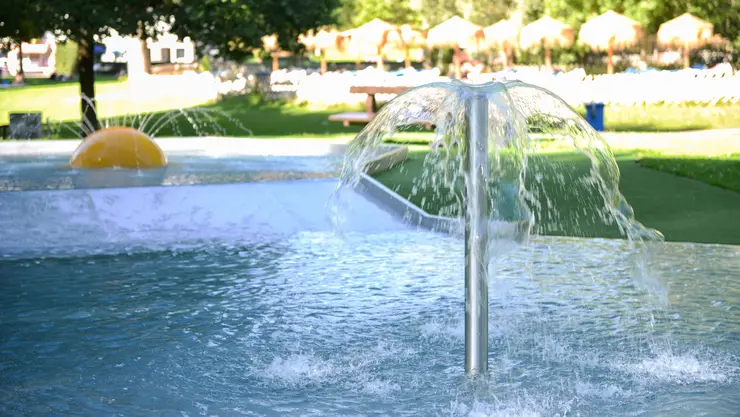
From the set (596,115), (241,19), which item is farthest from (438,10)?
(596,115)

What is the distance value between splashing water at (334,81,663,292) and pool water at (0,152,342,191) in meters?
1.55

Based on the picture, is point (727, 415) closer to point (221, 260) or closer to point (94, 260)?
point (221, 260)

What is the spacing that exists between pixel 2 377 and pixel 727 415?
3617 millimetres

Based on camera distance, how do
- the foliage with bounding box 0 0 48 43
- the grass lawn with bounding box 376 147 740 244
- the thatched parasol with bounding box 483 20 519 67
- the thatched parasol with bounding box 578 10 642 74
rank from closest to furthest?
the grass lawn with bounding box 376 147 740 244 < the foliage with bounding box 0 0 48 43 < the thatched parasol with bounding box 578 10 642 74 < the thatched parasol with bounding box 483 20 519 67

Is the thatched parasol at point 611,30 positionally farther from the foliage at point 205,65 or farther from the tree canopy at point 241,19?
the foliage at point 205,65

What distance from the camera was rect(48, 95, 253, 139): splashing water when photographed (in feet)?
78.0

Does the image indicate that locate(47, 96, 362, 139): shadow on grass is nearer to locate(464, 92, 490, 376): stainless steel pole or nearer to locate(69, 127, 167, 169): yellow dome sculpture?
locate(69, 127, 167, 169): yellow dome sculpture

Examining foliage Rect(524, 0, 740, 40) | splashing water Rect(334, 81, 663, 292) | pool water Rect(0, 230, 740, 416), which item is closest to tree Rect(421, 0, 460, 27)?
foliage Rect(524, 0, 740, 40)

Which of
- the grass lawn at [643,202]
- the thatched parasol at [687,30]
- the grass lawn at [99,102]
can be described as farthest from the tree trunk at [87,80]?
the thatched parasol at [687,30]

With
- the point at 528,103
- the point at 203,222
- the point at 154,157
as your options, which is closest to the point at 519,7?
the point at 154,157

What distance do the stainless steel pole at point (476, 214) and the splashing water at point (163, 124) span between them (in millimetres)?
17256

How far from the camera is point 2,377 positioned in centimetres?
539

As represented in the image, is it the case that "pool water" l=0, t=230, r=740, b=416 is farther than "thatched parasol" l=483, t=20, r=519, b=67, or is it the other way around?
"thatched parasol" l=483, t=20, r=519, b=67

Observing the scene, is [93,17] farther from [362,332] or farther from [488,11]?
[488,11]
